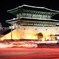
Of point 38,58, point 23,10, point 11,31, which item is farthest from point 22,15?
point 38,58

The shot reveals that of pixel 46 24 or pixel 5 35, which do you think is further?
pixel 46 24

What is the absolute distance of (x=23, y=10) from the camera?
189ft

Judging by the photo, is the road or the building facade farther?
the building facade

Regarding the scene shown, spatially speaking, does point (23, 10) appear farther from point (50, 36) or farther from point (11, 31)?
point (50, 36)

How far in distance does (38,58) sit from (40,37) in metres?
40.9

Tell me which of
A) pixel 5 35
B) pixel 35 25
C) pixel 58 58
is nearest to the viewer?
pixel 58 58

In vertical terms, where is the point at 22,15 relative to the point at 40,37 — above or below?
above

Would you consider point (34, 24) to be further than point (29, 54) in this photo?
Yes

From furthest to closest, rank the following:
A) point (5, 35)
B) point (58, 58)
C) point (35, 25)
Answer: point (35, 25), point (5, 35), point (58, 58)

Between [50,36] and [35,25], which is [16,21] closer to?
[35,25]

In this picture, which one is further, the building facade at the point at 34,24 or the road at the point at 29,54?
the building facade at the point at 34,24

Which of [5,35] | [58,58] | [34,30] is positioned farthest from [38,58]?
[34,30]

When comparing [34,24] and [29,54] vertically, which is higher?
[34,24]

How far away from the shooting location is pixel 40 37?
198ft
